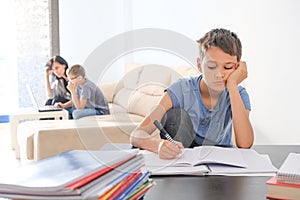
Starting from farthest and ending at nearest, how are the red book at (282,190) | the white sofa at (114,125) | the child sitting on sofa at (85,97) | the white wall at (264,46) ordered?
the child sitting on sofa at (85,97), the white wall at (264,46), the white sofa at (114,125), the red book at (282,190)

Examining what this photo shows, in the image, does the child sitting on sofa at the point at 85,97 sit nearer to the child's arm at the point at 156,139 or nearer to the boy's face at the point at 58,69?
the boy's face at the point at 58,69

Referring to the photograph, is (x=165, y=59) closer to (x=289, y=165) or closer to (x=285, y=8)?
(x=285, y=8)

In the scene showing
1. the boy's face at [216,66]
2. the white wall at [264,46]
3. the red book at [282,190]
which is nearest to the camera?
the red book at [282,190]

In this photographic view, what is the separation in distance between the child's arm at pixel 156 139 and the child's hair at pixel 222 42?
0.21m

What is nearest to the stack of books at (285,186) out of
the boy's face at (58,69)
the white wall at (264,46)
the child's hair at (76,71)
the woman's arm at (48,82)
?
the white wall at (264,46)

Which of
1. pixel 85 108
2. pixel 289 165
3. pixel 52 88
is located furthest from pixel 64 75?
pixel 289 165

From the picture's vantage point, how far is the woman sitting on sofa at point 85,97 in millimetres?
3455

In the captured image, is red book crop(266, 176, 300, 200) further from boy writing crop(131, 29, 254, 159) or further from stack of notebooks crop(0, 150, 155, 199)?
boy writing crop(131, 29, 254, 159)

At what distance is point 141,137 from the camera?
1.29 meters

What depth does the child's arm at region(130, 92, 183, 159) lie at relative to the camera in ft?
3.47

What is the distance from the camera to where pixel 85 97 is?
3592 millimetres

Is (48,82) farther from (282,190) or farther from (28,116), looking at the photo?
(282,190)

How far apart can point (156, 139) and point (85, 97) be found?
2.44 metres

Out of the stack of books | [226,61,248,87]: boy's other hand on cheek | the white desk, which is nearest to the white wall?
the white desk
